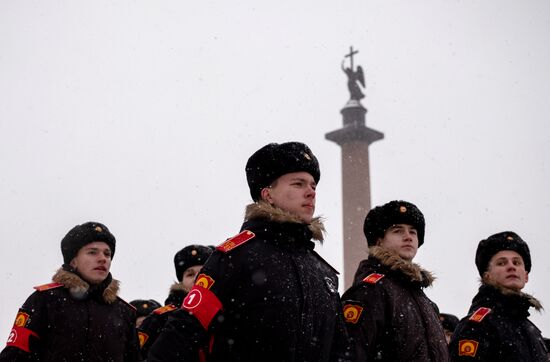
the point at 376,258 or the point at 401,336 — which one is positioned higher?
the point at 376,258

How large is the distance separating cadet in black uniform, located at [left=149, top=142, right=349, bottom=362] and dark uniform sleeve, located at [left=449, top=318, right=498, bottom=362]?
6.12 ft

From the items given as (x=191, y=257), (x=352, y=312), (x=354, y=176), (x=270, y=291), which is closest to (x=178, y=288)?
(x=191, y=257)

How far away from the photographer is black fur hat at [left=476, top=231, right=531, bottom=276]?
5824 millimetres

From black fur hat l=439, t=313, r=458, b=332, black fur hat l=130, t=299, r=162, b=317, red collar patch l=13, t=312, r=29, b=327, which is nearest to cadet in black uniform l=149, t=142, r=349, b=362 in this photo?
red collar patch l=13, t=312, r=29, b=327

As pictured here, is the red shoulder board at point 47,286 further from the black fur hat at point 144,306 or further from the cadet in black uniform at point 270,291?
the black fur hat at point 144,306

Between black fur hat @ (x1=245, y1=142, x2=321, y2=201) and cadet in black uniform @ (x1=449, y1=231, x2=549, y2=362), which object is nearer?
black fur hat @ (x1=245, y1=142, x2=321, y2=201)

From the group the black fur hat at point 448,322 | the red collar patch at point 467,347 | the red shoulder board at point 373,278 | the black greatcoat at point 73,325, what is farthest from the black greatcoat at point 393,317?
the black fur hat at point 448,322

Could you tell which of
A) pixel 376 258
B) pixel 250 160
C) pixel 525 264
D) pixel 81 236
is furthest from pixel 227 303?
pixel 525 264

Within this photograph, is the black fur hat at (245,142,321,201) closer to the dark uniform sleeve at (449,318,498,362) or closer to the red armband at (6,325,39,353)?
the dark uniform sleeve at (449,318,498,362)

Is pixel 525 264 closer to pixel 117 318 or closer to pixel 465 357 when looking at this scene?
pixel 465 357

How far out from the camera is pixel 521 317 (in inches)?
214

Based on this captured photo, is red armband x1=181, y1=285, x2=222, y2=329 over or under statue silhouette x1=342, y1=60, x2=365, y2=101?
under

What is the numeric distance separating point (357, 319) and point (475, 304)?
1564 millimetres

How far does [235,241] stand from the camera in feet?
11.3
